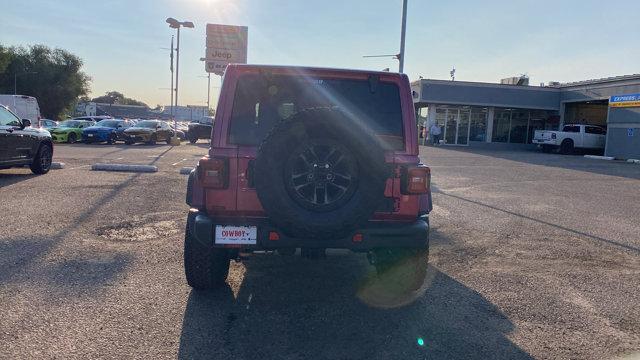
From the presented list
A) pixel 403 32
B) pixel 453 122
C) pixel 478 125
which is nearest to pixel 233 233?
pixel 403 32

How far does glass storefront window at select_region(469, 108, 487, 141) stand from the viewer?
38156mm

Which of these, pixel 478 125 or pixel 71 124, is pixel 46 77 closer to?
pixel 71 124

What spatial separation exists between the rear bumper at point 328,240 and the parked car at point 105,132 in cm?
2574

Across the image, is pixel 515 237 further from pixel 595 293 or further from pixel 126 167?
pixel 126 167

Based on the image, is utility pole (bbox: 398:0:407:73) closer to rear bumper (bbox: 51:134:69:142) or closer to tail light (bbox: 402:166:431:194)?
tail light (bbox: 402:166:431:194)

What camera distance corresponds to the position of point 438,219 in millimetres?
8633

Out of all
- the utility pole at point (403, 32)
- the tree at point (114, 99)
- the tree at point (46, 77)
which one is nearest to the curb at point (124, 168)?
the utility pole at point (403, 32)

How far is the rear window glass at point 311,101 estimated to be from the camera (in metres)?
4.26

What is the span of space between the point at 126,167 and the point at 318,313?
10861 mm

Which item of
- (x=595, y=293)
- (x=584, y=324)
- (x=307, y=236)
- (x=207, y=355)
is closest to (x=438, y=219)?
(x=595, y=293)

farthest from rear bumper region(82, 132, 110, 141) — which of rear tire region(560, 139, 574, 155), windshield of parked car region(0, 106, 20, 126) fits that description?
rear tire region(560, 139, 574, 155)

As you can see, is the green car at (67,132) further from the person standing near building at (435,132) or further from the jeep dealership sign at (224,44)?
the person standing near building at (435,132)

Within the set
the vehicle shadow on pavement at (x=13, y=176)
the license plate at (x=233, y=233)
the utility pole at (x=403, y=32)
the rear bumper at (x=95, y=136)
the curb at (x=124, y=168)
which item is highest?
the utility pole at (x=403, y=32)

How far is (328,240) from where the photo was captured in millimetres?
3928
